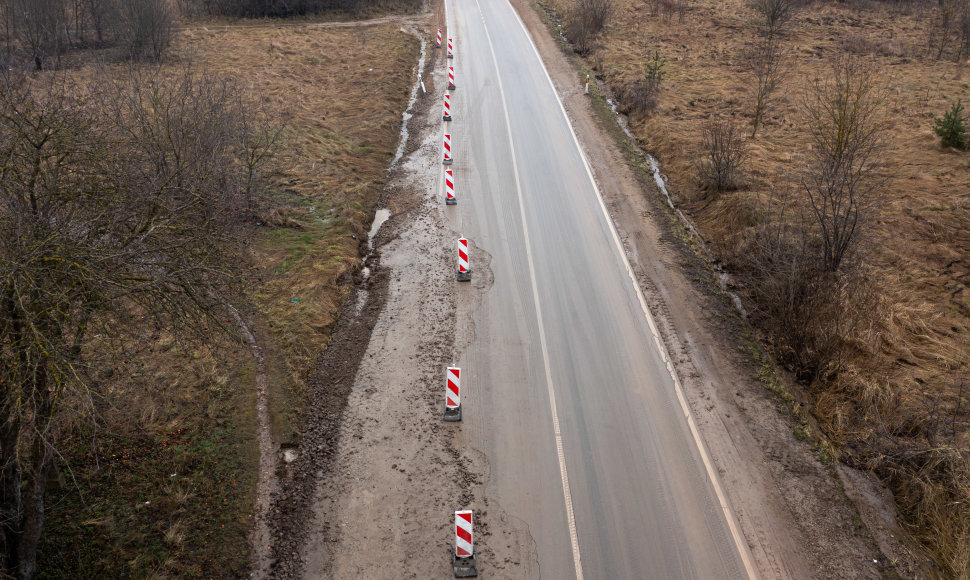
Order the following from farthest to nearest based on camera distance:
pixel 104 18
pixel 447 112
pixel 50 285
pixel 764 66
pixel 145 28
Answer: pixel 104 18 → pixel 764 66 → pixel 145 28 → pixel 447 112 → pixel 50 285

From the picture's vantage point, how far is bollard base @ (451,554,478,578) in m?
9.00

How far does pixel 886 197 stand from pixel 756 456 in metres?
12.8

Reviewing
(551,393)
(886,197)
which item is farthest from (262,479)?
(886,197)

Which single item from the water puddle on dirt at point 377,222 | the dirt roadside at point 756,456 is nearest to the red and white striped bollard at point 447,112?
the water puddle on dirt at point 377,222

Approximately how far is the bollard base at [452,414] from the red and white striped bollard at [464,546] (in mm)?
2734

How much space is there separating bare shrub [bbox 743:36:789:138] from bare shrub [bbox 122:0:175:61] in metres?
28.7

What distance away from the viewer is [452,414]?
11.8 meters

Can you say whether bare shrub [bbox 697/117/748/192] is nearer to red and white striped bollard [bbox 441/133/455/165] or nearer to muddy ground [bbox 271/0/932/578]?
muddy ground [bbox 271/0/932/578]

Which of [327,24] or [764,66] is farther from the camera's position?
[327,24]

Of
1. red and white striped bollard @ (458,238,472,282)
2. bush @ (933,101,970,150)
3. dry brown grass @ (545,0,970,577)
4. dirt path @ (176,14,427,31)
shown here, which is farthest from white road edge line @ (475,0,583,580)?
dirt path @ (176,14,427,31)

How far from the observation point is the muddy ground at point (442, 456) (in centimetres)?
938

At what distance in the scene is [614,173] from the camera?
21.3 m

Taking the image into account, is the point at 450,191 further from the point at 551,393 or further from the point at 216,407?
the point at 216,407

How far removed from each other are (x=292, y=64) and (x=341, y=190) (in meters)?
15.2
